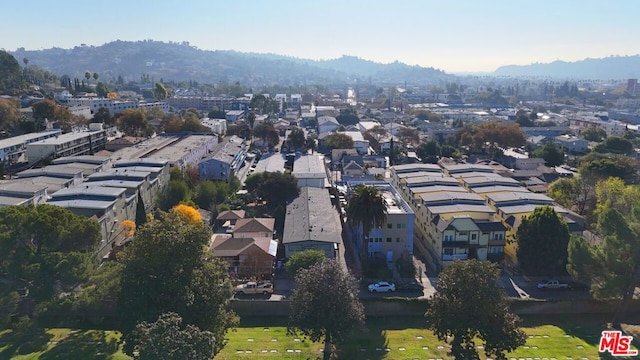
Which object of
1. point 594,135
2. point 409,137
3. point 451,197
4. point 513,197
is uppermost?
point 594,135

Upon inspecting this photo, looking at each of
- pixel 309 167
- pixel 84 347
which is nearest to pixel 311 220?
pixel 84 347

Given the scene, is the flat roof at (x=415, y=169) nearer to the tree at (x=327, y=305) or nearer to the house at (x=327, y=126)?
the tree at (x=327, y=305)

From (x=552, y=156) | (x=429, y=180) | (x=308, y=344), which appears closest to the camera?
(x=308, y=344)

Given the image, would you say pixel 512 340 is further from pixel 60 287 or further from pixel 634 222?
pixel 60 287

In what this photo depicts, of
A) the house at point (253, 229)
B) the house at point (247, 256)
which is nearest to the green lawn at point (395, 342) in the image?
the house at point (247, 256)

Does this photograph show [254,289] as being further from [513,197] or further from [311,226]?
[513,197]

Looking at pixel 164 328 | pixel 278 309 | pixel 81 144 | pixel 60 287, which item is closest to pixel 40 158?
pixel 81 144

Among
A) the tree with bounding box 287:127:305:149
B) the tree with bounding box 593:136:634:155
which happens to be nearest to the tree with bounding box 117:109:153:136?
the tree with bounding box 287:127:305:149

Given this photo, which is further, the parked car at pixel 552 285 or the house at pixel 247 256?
the house at pixel 247 256
